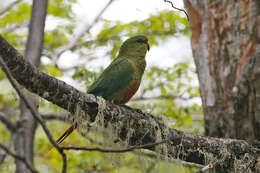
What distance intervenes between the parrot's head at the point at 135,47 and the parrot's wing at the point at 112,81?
0.43 m

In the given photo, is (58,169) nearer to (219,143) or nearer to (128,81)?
(128,81)

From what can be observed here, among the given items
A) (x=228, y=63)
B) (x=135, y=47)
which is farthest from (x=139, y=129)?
(x=135, y=47)

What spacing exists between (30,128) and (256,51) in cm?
271

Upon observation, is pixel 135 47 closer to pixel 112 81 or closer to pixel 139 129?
pixel 112 81

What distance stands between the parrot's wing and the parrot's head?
1.41 ft

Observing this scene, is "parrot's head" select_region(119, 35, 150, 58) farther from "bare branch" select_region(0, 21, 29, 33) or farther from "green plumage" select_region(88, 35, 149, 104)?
"bare branch" select_region(0, 21, 29, 33)

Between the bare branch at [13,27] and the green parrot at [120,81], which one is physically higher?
the bare branch at [13,27]

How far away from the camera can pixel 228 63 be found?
3.22 meters

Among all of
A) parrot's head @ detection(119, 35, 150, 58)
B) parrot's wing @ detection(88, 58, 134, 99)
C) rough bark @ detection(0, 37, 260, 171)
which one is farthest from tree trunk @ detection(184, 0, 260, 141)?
parrot's wing @ detection(88, 58, 134, 99)

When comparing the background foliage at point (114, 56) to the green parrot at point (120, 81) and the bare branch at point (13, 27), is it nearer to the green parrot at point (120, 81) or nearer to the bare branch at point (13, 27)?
the bare branch at point (13, 27)

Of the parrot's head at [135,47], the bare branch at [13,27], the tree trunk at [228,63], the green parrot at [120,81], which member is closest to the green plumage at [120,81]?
the green parrot at [120,81]

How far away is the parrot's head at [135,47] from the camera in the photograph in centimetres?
376

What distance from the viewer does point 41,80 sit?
186 cm

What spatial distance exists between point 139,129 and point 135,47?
1605 millimetres
